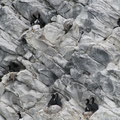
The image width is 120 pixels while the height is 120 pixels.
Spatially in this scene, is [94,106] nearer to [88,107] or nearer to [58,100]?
[88,107]

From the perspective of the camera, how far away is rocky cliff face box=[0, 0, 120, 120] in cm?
4097

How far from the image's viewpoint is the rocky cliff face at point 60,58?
4097 centimetres

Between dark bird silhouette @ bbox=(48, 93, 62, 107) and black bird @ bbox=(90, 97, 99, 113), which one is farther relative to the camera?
Answer: dark bird silhouette @ bbox=(48, 93, 62, 107)

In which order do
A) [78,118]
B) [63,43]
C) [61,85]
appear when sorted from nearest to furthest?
[78,118]
[61,85]
[63,43]

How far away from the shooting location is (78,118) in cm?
4016

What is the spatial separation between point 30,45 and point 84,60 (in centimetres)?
791

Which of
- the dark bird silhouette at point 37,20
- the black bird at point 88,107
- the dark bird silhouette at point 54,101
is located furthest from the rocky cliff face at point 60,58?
the black bird at point 88,107

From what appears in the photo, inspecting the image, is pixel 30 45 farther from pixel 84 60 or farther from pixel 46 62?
pixel 84 60

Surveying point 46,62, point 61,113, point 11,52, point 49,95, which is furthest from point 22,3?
point 61,113

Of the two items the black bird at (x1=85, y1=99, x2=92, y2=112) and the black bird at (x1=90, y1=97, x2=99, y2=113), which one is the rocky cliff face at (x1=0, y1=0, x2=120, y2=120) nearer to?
the black bird at (x1=90, y1=97, x2=99, y2=113)

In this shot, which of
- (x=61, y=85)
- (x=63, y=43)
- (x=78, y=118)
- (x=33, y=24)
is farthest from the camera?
(x=33, y=24)

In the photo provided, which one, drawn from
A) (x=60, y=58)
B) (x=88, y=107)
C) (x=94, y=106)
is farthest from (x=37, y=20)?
(x=94, y=106)

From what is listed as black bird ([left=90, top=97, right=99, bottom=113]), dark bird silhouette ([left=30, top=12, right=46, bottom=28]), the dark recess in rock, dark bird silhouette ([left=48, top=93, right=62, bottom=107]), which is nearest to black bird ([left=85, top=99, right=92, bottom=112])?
black bird ([left=90, top=97, right=99, bottom=113])

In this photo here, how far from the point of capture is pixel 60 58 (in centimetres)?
4497
